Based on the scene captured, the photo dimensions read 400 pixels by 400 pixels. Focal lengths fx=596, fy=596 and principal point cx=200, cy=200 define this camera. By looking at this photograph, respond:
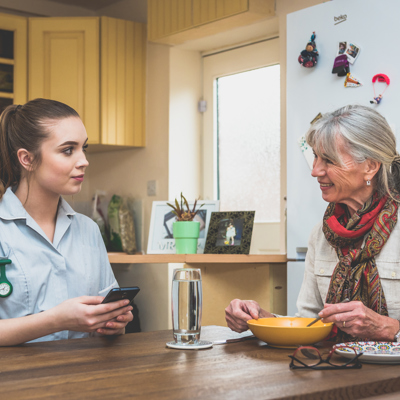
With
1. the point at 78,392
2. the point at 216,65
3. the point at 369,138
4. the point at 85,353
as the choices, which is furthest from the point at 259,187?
the point at 78,392

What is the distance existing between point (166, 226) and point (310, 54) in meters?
1.09

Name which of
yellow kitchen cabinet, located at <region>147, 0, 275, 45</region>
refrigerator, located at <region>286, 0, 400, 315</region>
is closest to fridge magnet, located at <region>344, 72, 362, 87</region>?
refrigerator, located at <region>286, 0, 400, 315</region>

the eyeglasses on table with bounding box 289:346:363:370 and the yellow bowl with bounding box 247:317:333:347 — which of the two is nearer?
the eyeglasses on table with bounding box 289:346:363:370

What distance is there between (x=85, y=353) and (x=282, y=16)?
2154 millimetres

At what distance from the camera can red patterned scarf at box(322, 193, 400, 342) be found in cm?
148

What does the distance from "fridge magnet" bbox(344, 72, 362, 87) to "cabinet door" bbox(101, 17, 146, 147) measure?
1.67 m

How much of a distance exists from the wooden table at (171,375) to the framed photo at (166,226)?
1.56 metres

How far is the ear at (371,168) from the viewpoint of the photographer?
1568 mm

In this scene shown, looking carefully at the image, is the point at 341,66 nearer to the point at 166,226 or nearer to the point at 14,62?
the point at 166,226

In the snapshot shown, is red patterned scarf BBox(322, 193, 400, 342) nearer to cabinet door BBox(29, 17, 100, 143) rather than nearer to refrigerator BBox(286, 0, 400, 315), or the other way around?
refrigerator BBox(286, 0, 400, 315)

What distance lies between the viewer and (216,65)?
3.46m

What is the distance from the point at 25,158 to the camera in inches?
62.3

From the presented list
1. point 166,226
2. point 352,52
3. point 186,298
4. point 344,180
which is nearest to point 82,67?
point 166,226

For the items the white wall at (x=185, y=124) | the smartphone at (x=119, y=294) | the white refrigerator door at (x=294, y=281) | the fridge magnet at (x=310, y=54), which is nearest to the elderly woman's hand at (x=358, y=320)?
the smartphone at (x=119, y=294)
